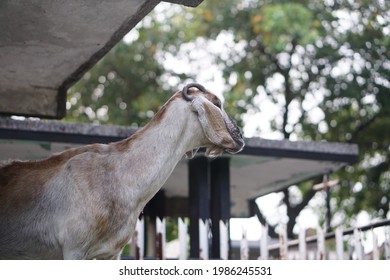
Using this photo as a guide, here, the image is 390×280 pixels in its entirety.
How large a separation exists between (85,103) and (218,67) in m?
3.57

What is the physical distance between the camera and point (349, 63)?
19.8 meters

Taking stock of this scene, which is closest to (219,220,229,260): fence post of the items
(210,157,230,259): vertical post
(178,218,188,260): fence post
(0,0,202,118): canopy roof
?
(178,218,188,260): fence post

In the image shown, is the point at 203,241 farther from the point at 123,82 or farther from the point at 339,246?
the point at 123,82

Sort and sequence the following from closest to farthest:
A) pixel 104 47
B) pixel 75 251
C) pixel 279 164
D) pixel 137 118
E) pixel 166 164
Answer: pixel 75 251 → pixel 166 164 → pixel 104 47 → pixel 279 164 → pixel 137 118

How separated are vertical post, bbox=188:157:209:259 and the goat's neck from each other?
15.2 ft

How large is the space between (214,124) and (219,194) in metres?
5.04

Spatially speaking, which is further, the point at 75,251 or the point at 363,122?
the point at 363,122

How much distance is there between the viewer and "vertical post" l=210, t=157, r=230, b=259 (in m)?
10.6

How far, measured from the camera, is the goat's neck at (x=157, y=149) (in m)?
5.58

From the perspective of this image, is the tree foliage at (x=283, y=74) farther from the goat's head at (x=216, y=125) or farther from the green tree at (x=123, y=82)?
the goat's head at (x=216, y=125)

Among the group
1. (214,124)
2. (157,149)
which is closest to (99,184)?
(157,149)
